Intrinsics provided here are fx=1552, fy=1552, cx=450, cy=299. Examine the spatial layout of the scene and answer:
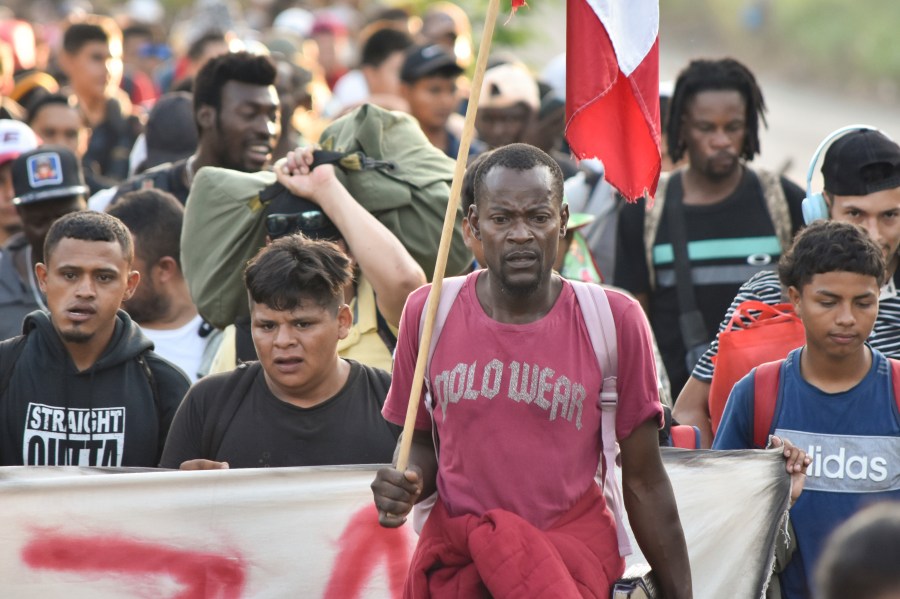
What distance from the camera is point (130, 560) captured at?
16.4 feet

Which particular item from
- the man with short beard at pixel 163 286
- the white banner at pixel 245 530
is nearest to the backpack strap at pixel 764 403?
the white banner at pixel 245 530

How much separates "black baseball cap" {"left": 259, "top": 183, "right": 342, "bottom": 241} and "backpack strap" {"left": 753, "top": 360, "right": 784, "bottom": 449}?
1761mm

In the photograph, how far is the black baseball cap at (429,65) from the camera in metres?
10.2

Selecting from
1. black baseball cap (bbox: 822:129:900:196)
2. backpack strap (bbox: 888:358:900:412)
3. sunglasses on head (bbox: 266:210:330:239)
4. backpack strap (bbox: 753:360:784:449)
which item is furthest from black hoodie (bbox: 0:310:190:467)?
black baseball cap (bbox: 822:129:900:196)

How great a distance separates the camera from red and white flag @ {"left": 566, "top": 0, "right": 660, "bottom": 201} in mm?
4578

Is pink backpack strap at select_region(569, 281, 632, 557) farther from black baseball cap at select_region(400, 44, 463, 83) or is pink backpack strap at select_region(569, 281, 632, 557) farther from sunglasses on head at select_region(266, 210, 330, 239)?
black baseball cap at select_region(400, 44, 463, 83)

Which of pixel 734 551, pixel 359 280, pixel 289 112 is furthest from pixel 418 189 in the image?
pixel 289 112

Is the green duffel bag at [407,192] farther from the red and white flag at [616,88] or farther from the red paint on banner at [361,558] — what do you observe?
the red and white flag at [616,88]

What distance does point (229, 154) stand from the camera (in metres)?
7.60

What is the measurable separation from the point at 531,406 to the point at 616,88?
109 cm

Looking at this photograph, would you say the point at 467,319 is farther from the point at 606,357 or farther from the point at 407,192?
the point at 407,192

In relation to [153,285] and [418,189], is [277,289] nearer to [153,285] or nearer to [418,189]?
[418,189]

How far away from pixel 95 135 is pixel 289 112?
8.27ft

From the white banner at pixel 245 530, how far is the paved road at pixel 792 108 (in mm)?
12380
